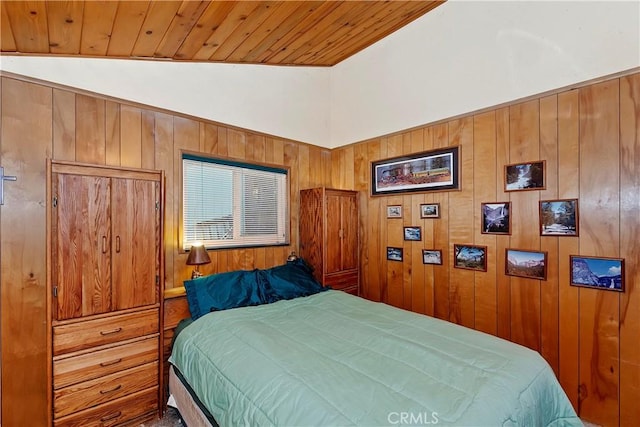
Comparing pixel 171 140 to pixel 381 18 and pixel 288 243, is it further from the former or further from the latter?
pixel 381 18

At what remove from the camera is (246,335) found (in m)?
1.82

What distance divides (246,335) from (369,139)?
2.45m

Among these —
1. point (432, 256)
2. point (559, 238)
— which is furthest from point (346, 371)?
point (559, 238)

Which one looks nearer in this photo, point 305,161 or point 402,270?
point 402,270

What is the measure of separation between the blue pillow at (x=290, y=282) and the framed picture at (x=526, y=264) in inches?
62.9

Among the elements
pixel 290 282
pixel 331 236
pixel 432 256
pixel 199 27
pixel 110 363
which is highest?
pixel 199 27

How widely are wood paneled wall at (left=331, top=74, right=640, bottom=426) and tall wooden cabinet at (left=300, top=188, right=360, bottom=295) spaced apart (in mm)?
734

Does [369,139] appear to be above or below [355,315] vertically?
above

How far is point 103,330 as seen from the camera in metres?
1.94

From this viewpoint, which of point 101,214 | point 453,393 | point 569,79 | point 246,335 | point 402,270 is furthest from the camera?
point 402,270

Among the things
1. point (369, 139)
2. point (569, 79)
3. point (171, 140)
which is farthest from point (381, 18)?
point (171, 140)

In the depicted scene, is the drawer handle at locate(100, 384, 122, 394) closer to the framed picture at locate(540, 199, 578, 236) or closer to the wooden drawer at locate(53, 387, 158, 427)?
the wooden drawer at locate(53, 387, 158, 427)

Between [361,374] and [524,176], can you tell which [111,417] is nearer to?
[361,374]

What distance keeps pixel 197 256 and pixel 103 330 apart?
2.51 feet
